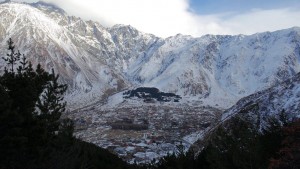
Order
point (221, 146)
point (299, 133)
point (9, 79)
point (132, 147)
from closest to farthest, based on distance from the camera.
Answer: point (299, 133)
point (9, 79)
point (221, 146)
point (132, 147)

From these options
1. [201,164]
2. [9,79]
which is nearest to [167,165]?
[201,164]

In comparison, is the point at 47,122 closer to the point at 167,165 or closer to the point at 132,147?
the point at 167,165

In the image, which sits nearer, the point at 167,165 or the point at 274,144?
the point at 274,144

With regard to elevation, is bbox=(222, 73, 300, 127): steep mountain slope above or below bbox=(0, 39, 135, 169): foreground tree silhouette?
above

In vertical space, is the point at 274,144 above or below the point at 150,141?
below

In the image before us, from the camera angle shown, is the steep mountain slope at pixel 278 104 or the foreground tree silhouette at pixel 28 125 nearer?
the foreground tree silhouette at pixel 28 125

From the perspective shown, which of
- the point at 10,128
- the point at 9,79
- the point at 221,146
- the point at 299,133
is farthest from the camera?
the point at 221,146

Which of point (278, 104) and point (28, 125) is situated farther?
point (278, 104)

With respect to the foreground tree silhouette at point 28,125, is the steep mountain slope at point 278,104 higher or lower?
higher

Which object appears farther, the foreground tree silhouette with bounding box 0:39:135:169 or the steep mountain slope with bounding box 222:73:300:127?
the steep mountain slope with bounding box 222:73:300:127

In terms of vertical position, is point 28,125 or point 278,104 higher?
point 278,104

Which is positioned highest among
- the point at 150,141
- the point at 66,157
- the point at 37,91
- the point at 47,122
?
the point at 150,141
